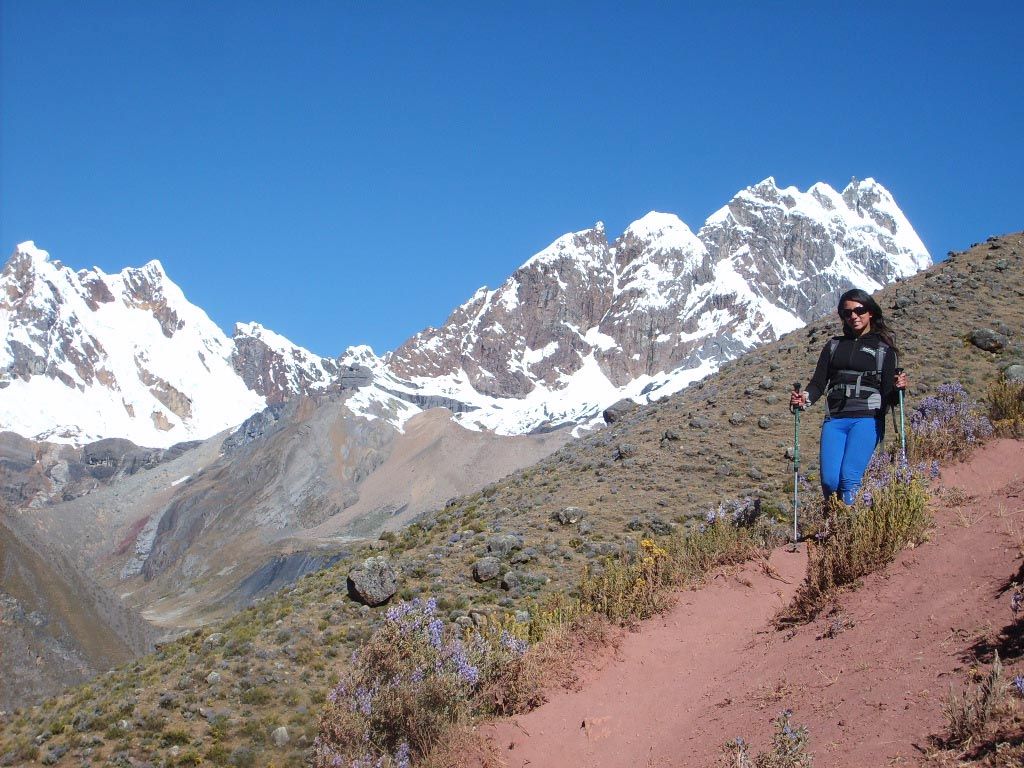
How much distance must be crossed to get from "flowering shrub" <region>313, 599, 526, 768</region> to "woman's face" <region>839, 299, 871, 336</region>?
3586mm

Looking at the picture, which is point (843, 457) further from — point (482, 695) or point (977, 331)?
point (977, 331)

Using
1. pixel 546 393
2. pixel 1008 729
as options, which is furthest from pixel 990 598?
pixel 546 393

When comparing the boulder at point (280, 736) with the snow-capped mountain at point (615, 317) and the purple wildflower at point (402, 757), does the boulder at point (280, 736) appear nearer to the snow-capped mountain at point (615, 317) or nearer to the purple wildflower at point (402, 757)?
the purple wildflower at point (402, 757)

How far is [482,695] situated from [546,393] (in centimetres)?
17369

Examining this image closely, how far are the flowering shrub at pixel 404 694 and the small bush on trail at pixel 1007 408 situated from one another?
610cm

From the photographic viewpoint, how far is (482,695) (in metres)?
5.71

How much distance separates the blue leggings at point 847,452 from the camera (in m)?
6.61

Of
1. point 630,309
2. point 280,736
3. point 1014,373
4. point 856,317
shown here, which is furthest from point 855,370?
point 630,309

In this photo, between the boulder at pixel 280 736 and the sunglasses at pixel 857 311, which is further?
the boulder at pixel 280 736

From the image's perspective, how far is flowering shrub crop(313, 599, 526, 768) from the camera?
5.30m

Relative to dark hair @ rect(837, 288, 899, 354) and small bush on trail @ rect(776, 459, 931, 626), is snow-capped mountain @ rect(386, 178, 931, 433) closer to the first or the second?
dark hair @ rect(837, 288, 899, 354)

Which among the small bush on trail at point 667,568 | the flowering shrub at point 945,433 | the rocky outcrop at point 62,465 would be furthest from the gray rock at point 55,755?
the rocky outcrop at point 62,465

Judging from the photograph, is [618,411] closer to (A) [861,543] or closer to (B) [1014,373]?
(B) [1014,373]

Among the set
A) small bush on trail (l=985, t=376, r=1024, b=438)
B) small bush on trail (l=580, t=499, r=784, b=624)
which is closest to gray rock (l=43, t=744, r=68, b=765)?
small bush on trail (l=580, t=499, r=784, b=624)
